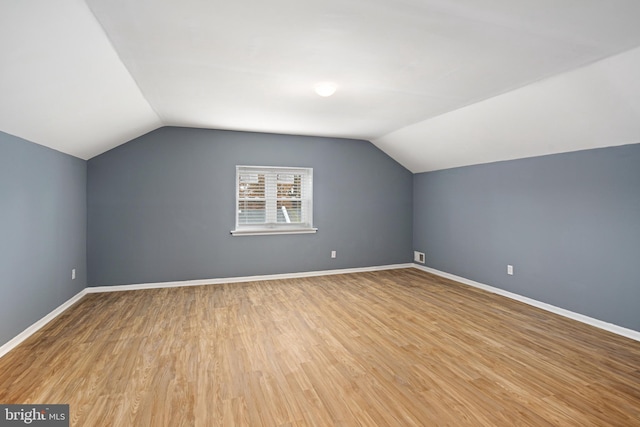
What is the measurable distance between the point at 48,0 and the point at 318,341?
295cm

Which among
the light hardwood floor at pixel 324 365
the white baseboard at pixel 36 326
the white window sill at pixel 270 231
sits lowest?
the light hardwood floor at pixel 324 365

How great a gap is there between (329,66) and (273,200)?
9.77ft

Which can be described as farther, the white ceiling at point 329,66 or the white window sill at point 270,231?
the white window sill at point 270,231

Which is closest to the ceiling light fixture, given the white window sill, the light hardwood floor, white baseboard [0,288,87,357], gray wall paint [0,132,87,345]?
the light hardwood floor

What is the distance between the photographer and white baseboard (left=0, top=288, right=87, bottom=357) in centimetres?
261

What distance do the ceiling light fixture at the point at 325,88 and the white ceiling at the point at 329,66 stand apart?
0.30 feet

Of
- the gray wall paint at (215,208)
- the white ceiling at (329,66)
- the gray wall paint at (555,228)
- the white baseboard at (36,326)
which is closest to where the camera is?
the white ceiling at (329,66)

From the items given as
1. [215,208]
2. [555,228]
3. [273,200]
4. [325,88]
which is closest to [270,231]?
[273,200]

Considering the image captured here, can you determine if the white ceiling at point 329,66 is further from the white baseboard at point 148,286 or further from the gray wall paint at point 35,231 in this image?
the white baseboard at point 148,286

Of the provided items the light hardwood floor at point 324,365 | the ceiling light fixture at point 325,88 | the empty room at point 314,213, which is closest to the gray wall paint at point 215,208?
the empty room at point 314,213

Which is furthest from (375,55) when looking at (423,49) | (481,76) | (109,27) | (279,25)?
(109,27)

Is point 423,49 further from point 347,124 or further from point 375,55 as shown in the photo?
point 347,124

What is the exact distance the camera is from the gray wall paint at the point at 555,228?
309 centimetres

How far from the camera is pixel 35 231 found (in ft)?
10.1
